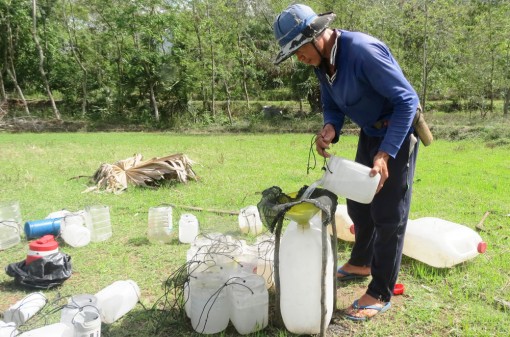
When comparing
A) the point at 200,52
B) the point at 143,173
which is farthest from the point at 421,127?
the point at 200,52

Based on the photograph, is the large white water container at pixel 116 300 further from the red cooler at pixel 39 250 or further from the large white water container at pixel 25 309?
the red cooler at pixel 39 250

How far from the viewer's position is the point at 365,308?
2.89m

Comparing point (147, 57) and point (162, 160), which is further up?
point (147, 57)

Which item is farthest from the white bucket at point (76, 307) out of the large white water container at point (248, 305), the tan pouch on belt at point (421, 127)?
the tan pouch on belt at point (421, 127)

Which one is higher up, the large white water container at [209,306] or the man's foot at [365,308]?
the large white water container at [209,306]

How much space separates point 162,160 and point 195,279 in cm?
452

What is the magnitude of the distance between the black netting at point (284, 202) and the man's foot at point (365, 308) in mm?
805

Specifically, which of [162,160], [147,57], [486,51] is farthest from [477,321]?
[147,57]

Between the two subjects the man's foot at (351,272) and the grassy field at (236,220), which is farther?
the man's foot at (351,272)

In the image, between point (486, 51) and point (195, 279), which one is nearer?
point (195, 279)

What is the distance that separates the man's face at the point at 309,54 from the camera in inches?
98.3

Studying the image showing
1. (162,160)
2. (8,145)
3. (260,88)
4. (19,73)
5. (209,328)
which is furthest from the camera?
(260,88)

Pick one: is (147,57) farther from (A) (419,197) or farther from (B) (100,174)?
(A) (419,197)

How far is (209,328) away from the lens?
106 inches
